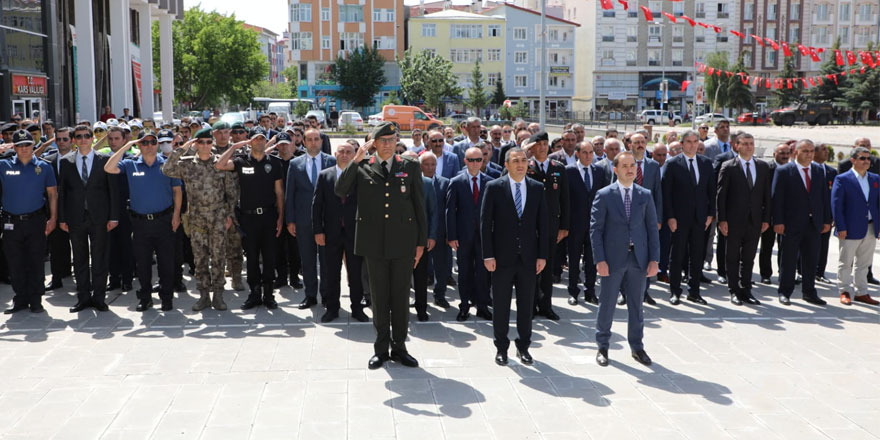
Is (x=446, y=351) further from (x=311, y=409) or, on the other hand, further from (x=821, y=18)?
Answer: (x=821, y=18)

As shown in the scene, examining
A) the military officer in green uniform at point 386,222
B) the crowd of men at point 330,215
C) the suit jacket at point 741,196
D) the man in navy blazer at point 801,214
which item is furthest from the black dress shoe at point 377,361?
the man in navy blazer at point 801,214

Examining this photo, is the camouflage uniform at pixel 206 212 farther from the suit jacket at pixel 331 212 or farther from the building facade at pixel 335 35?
the building facade at pixel 335 35

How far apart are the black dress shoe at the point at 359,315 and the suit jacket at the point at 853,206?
5.64m

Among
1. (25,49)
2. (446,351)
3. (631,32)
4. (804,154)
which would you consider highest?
(631,32)

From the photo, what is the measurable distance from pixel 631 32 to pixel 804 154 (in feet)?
250

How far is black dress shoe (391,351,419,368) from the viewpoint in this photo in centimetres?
714

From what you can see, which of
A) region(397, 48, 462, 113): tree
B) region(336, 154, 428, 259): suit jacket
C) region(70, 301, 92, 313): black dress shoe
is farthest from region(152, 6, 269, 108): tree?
region(336, 154, 428, 259): suit jacket

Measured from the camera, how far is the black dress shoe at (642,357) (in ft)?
23.7

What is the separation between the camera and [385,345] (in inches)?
282

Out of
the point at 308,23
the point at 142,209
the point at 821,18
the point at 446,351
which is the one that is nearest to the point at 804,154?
the point at 446,351

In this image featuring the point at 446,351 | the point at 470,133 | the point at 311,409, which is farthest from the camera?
the point at 470,133

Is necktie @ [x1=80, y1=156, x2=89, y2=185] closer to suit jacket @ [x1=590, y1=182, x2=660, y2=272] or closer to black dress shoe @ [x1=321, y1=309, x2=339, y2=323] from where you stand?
black dress shoe @ [x1=321, y1=309, x2=339, y2=323]

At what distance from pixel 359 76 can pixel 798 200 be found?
67835 mm

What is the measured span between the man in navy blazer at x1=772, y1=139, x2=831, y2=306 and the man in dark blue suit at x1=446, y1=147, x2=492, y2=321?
11.9 ft
